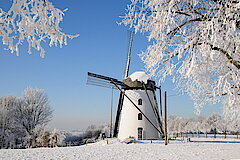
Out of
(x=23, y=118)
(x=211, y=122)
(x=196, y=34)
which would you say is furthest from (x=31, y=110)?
(x=211, y=122)

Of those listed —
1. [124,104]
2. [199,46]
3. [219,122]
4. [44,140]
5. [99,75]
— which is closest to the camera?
[199,46]

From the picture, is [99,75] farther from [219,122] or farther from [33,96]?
[219,122]

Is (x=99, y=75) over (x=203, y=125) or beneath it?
over

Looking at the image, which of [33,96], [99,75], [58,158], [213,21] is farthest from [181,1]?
[33,96]

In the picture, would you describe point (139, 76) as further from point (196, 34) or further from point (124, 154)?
point (196, 34)

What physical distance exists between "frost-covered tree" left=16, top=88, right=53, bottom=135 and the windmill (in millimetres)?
13513

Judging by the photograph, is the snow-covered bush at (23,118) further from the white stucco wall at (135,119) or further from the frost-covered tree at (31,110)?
the white stucco wall at (135,119)

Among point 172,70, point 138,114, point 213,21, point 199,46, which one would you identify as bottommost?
point 138,114

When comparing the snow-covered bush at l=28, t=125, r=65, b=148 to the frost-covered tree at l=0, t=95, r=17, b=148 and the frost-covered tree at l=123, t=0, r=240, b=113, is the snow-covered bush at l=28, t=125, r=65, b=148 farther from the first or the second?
the frost-covered tree at l=123, t=0, r=240, b=113

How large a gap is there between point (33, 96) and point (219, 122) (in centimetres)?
5416

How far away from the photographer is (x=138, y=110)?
844 inches

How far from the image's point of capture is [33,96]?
30297 millimetres

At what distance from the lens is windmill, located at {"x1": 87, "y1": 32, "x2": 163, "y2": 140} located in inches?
822

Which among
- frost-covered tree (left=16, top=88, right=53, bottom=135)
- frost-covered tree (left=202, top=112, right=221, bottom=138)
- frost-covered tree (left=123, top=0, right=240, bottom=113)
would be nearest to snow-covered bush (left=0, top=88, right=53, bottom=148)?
frost-covered tree (left=16, top=88, right=53, bottom=135)
